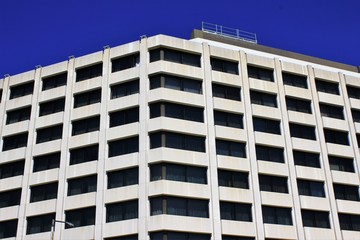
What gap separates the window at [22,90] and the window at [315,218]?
30.7 metres

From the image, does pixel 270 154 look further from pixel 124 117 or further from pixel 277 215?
pixel 124 117

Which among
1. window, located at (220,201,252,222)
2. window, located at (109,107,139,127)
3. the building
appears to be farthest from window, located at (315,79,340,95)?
window, located at (109,107,139,127)

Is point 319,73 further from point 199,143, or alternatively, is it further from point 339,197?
point 199,143

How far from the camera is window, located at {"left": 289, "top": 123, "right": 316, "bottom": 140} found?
51031mm

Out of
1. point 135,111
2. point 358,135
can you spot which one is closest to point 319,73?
point 358,135

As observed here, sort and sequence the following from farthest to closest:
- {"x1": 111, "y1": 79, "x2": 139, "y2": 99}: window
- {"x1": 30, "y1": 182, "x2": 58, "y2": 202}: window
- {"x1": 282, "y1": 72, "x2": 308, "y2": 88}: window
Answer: {"x1": 282, "y1": 72, "x2": 308, "y2": 88}: window < {"x1": 111, "y1": 79, "x2": 139, "y2": 99}: window < {"x1": 30, "y1": 182, "x2": 58, "y2": 202}: window

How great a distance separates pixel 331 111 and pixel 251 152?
1240 cm

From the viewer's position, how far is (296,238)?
1790 inches

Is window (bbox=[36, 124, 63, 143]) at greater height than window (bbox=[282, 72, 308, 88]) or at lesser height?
lesser

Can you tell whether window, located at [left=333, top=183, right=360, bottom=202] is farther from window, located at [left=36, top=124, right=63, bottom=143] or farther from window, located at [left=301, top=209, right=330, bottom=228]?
window, located at [left=36, top=124, right=63, bottom=143]

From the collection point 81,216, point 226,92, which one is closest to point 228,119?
point 226,92

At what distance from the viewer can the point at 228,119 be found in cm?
4844

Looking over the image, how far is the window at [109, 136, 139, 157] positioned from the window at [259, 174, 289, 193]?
39.7ft

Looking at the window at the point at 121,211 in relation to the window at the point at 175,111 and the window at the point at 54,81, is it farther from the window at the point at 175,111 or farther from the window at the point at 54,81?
the window at the point at 54,81
